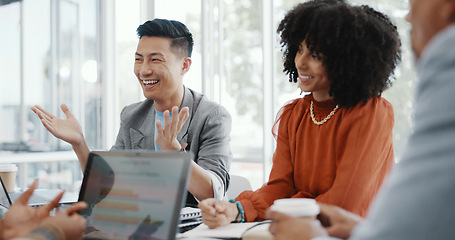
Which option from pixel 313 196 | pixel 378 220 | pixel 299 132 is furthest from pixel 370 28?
pixel 378 220

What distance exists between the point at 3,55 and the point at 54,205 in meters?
2.58

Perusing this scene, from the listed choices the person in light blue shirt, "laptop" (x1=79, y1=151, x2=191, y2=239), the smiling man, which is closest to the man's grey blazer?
the smiling man

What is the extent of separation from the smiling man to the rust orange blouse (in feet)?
1.09

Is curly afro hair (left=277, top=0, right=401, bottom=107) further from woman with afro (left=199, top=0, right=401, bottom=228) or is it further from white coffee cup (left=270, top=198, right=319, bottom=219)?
white coffee cup (left=270, top=198, right=319, bottom=219)

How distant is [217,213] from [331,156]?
1.20ft

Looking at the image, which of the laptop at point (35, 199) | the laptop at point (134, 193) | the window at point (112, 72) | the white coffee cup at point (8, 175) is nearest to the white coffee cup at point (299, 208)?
the laptop at point (134, 193)

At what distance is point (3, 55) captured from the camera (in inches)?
123

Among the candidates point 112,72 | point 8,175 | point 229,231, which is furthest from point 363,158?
point 112,72

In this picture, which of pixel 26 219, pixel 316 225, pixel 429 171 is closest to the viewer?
pixel 429 171

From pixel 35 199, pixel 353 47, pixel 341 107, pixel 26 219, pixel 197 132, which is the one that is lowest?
pixel 35 199

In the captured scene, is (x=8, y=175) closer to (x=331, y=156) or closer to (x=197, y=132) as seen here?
(x=197, y=132)

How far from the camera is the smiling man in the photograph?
1743 millimetres

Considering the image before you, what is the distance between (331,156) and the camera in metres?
1.26

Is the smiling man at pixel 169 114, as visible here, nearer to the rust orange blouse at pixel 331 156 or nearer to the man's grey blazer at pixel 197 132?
the man's grey blazer at pixel 197 132
